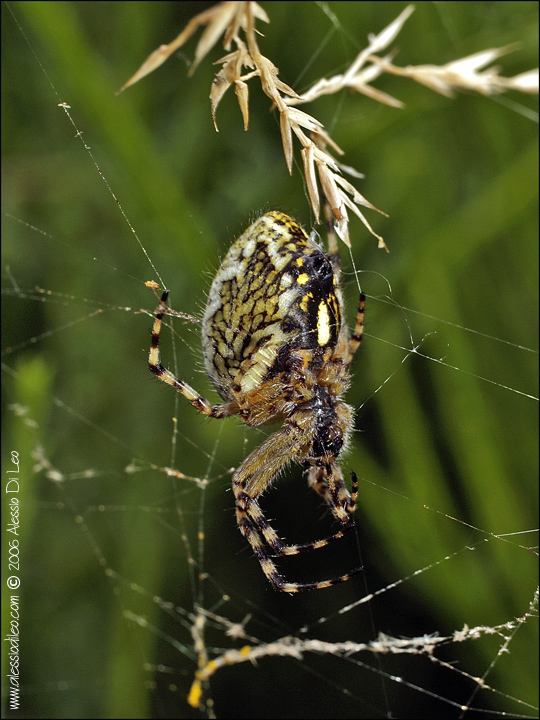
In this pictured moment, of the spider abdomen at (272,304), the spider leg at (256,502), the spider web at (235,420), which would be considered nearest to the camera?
the spider abdomen at (272,304)

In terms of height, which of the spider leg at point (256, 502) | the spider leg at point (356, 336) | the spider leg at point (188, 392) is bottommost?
the spider leg at point (256, 502)

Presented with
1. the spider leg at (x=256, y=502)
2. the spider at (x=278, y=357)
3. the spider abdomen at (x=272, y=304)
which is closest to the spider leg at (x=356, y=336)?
the spider at (x=278, y=357)

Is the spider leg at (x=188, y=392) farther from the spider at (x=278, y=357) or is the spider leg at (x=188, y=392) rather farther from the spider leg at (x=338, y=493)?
the spider leg at (x=338, y=493)

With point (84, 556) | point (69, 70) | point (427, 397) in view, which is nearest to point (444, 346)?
point (427, 397)

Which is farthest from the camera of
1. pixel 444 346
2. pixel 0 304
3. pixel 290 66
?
pixel 0 304

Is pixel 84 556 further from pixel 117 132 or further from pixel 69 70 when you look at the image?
pixel 69 70

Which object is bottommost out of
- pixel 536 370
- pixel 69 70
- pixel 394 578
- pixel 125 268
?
pixel 394 578

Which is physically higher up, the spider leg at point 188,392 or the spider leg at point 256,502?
the spider leg at point 188,392
